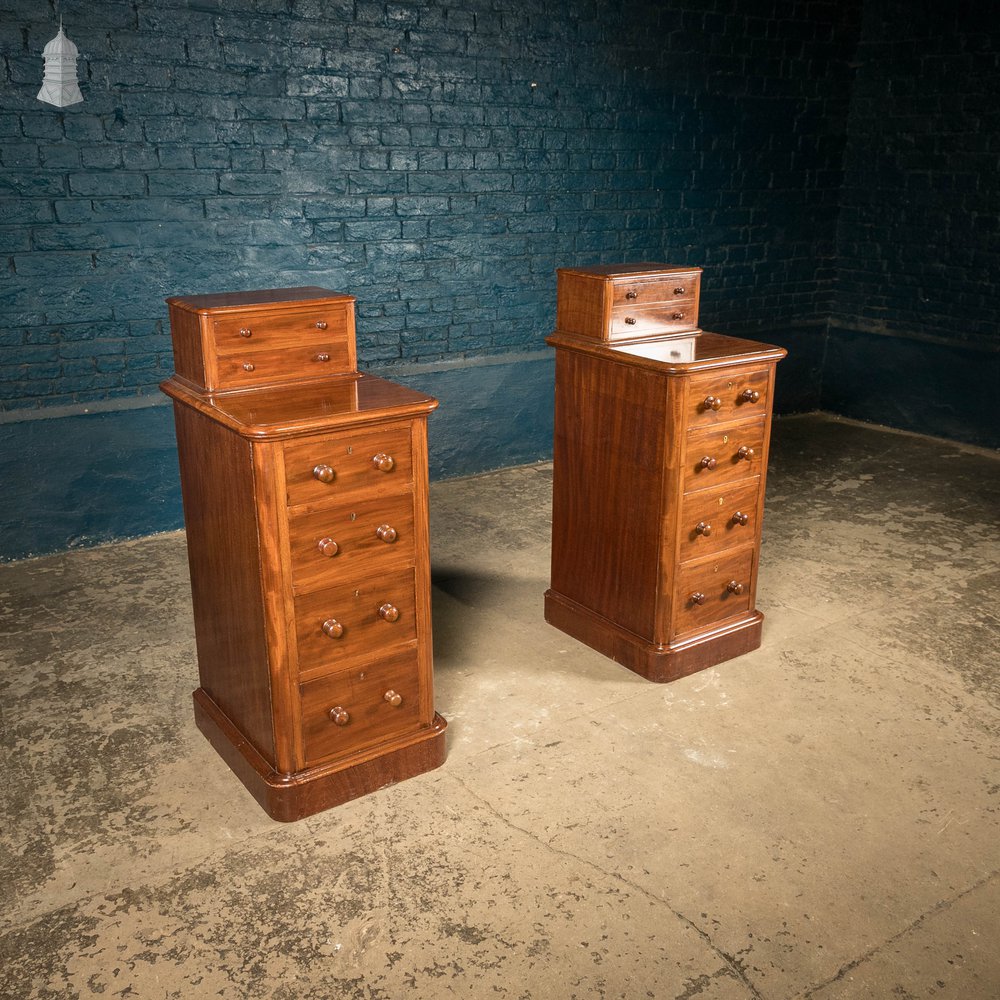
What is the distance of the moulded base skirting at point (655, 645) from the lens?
3.13m

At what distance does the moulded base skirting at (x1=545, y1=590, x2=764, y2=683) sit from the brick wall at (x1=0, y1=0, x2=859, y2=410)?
1945 mm

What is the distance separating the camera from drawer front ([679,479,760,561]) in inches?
121

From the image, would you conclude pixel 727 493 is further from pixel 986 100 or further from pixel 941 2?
pixel 941 2

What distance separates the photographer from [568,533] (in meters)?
3.41

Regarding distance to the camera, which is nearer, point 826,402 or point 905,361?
point 905,361

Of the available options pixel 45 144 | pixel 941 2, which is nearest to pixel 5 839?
pixel 45 144

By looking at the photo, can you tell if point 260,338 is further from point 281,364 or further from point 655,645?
point 655,645

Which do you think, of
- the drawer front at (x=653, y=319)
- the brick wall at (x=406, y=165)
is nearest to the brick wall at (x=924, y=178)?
the brick wall at (x=406, y=165)

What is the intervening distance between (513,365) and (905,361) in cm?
247

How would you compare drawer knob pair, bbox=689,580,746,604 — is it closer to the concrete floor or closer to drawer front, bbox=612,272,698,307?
the concrete floor

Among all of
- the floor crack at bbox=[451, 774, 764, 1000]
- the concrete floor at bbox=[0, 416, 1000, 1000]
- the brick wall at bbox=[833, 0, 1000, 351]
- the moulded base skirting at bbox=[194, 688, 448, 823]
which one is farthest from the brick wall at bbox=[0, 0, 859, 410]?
the floor crack at bbox=[451, 774, 764, 1000]

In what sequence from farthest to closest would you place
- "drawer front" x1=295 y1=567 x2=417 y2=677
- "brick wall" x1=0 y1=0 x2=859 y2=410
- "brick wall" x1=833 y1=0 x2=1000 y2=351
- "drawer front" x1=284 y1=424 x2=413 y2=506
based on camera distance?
"brick wall" x1=833 y1=0 x2=1000 y2=351, "brick wall" x1=0 y1=0 x2=859 y2=410, "drawer front" x1=295 y1=567 x2=417 y2=677, "drawer front" x1=284 y1=424 x2=413 y2=506

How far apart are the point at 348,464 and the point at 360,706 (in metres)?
0.64

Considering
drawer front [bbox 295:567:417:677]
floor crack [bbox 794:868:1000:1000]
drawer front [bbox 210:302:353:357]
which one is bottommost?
floor crack [bbox 794:868:1000:1000]
